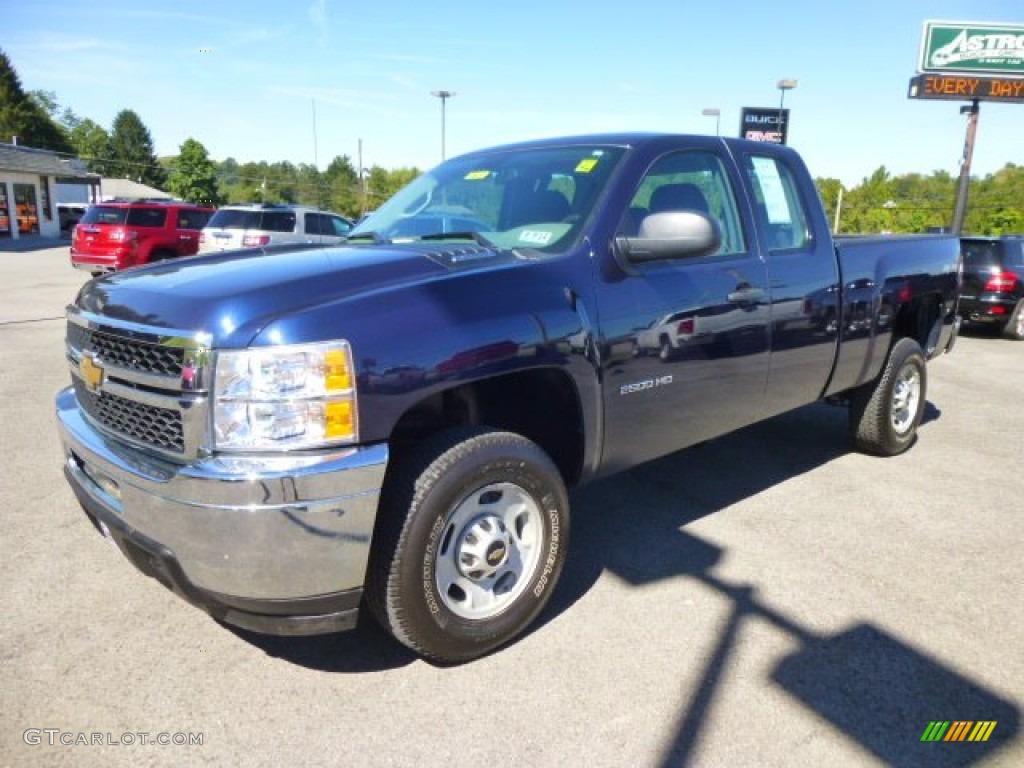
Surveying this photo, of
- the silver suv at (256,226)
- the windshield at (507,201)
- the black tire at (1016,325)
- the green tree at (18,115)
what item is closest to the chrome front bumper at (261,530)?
the windshield at (507,201)

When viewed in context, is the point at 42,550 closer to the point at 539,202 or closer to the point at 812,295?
the point at 539,202

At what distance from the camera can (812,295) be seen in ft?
13.6

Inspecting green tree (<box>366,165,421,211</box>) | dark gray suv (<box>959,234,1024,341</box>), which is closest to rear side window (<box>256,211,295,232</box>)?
dark gray suv (<box>959,234,1024,341</box>)

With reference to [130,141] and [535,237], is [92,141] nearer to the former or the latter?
[130,141]

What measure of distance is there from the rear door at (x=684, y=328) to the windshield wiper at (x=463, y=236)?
0.55m

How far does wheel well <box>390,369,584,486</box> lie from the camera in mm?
2914

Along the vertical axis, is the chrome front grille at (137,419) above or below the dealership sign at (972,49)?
below

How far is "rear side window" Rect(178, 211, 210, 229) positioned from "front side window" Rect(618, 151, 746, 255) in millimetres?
15915

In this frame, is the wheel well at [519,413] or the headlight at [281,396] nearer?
the headlight at [281,396]

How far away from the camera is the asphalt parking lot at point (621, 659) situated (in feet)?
7.79

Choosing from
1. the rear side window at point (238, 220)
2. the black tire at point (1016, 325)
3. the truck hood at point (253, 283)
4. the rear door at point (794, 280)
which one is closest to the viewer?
the truck hood at point (253, 283)

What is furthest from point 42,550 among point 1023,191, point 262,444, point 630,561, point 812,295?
point 1023,191

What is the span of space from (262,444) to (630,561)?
2.06 metres

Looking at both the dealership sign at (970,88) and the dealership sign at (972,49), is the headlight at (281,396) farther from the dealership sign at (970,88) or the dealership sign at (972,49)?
the dealership sign at (972,49)
